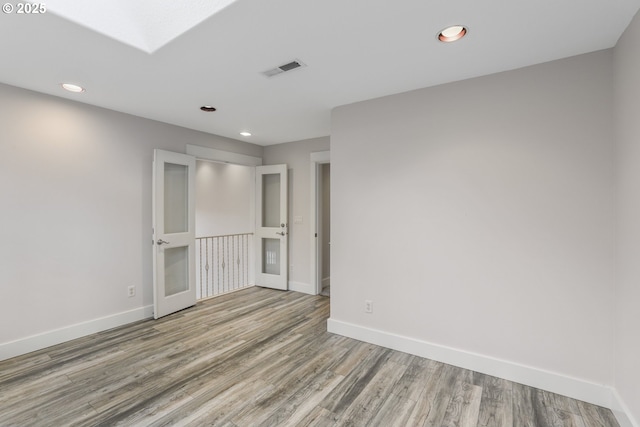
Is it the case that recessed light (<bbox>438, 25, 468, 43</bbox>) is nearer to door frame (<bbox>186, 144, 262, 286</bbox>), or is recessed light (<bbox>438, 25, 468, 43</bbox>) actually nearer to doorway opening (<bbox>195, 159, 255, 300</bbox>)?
door frame (<bbox>186, 144, 262, 286</bbox>)

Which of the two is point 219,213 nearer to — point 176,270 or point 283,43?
point 176,270

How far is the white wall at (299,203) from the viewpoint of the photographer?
15.6 ft

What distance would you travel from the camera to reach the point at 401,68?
7.47ft

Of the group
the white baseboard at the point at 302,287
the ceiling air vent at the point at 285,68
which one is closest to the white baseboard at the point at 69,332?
the white baseboard at the point at 302,287

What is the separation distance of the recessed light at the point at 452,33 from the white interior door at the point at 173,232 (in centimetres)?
323

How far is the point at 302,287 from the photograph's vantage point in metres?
4.79

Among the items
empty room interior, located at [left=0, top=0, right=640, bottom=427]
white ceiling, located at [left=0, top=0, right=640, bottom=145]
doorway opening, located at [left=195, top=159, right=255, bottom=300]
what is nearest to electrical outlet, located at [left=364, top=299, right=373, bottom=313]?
empty room interior, located at [left=0, top=0, right=640, bottom=427]

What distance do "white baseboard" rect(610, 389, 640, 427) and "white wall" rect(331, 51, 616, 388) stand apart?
0.12m

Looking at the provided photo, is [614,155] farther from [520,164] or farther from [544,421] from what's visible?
[544,421]

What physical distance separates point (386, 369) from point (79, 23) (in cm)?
321

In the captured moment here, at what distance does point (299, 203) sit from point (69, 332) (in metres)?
3.18

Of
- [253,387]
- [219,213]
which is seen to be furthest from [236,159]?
[253,387]

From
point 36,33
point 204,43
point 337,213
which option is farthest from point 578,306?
point 36,33

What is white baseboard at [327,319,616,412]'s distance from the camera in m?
2.01
